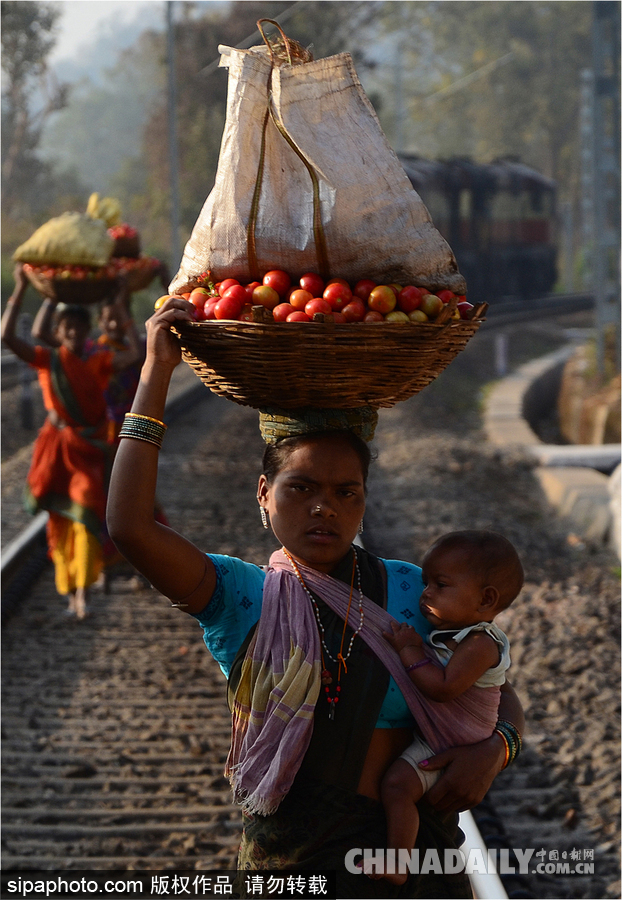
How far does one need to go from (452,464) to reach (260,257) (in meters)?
8.95

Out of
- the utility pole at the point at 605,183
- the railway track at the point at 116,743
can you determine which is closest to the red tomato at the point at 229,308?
the railway track at the point at 116,743

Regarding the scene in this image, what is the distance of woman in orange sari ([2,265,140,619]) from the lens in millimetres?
6457

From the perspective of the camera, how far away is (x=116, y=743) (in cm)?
496

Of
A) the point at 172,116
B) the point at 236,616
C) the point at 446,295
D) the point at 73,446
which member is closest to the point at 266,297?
the point at 446,295

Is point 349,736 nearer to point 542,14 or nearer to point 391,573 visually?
point 391,573

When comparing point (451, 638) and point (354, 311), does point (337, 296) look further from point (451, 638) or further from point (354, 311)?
point (451, 638)

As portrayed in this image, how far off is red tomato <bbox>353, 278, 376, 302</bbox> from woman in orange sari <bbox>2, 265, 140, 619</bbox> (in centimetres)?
434

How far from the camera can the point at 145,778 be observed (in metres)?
4.62

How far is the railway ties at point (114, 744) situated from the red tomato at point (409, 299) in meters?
2.64

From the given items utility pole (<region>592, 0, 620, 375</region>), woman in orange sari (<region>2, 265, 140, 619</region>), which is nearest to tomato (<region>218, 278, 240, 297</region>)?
woman in orange sari (<region>2, 265, 140, 619</region>)

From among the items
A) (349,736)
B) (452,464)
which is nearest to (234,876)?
(349,736)

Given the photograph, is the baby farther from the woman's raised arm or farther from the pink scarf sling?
the woman's raised arm

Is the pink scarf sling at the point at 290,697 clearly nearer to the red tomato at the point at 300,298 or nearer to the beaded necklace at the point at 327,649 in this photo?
the beaded necklace at the point at 327,649

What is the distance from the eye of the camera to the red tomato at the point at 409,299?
2213 mm
